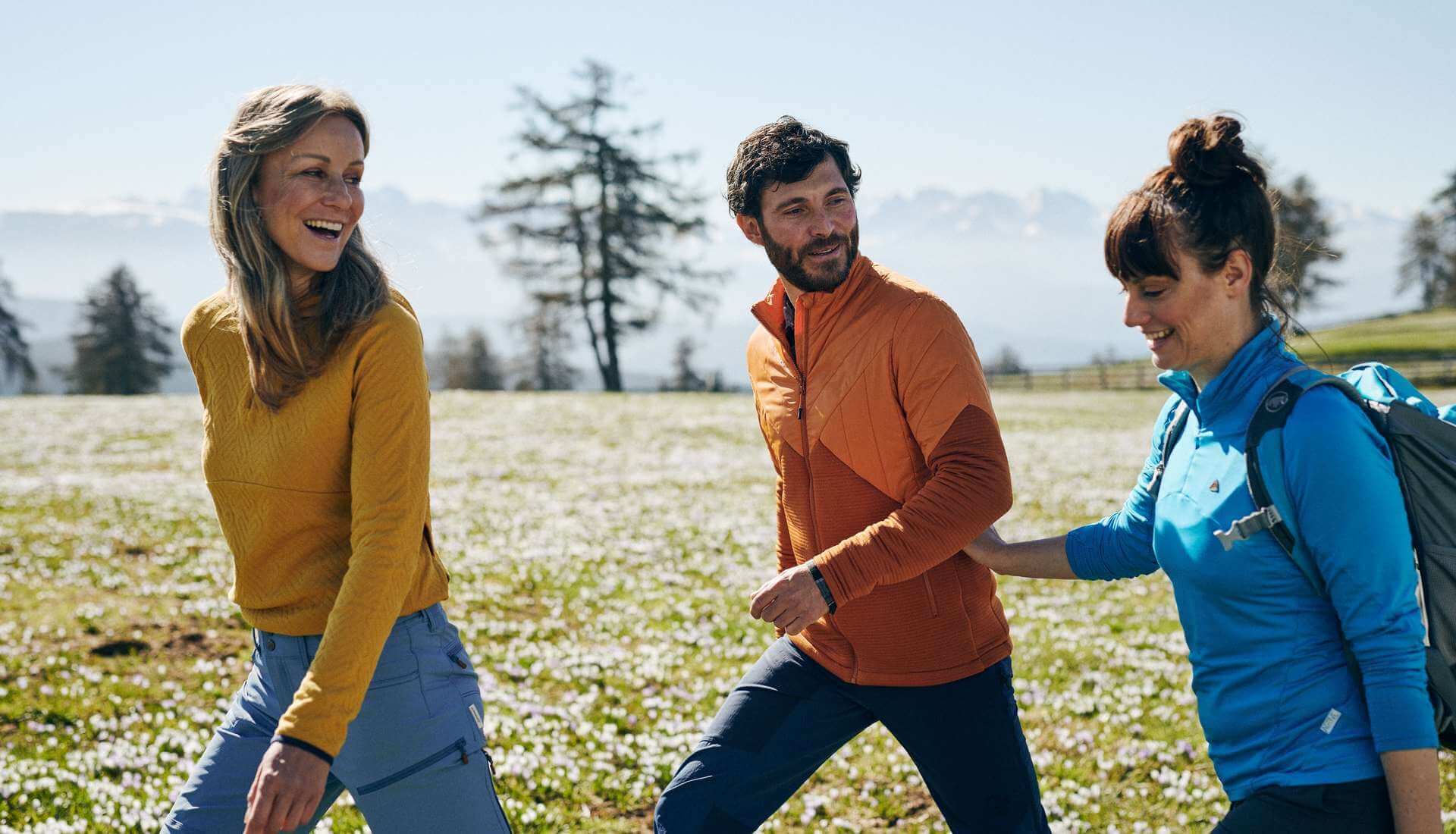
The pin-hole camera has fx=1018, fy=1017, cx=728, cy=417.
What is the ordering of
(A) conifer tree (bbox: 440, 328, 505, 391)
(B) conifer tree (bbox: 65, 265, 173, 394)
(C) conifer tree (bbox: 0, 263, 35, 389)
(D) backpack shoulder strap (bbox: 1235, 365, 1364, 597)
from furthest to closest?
(A) conifer tree (bbox: 440, 328, 505, 391)
(B) conifer tree (bbox: 65, 265, 173, 394)
(C) conifer tree (bbox: 0, 263, 35, 389)
(D) backpack shoulder strap (bbox: 1235, 365, 1364, 597)

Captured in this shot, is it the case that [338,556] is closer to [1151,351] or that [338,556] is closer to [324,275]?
[324,275]

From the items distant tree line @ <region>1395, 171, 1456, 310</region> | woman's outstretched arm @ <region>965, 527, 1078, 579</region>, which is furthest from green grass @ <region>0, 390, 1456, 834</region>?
distant tree line @ <region>1395, 171, 1456, 310</region>

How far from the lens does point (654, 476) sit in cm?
2005

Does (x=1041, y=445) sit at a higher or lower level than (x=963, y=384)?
lower

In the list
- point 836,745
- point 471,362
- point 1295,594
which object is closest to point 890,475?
point 836,745

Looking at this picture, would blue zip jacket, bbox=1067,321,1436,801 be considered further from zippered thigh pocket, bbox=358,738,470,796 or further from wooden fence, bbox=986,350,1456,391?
wooden fence, bbox=986,350,1456,391

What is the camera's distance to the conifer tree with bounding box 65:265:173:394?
60375 mm

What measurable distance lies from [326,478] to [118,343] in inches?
2693

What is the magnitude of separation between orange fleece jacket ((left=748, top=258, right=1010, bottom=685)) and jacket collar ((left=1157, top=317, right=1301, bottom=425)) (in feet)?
2.07

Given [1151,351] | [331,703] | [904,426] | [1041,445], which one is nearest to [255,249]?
[331,703]

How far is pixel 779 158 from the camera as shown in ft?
11.3

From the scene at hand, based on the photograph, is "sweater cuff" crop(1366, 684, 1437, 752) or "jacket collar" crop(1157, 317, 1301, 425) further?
"jacket collar" crop(1157, 317, 1301, 425)

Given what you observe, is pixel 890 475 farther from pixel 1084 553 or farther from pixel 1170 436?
pixel 1170 436

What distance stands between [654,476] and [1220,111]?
17653 mm
